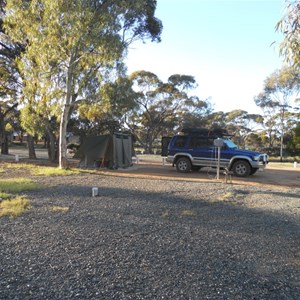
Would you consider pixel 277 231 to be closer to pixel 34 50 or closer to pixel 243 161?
pixel 243 161

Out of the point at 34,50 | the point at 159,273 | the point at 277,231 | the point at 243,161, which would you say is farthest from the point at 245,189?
the point at 34,50

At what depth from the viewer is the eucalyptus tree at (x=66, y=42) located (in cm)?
1337

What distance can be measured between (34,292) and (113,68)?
14.0 meters

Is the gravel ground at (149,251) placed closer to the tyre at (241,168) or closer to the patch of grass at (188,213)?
the patch of grass at (188,213)

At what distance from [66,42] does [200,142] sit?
801cm

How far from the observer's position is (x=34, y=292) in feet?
10.1

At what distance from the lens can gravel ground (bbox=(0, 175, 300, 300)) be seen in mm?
3238

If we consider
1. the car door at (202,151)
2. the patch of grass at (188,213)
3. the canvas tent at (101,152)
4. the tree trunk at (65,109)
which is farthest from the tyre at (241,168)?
the tree trunk at (65,109)

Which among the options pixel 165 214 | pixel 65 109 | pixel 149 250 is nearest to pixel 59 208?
pixel 165 214

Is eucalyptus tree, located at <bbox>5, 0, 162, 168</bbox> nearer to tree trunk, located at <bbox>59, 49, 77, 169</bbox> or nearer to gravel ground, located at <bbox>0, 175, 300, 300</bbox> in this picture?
tree trunk, located at <bbox>59, 49, 77, 169</bbox>

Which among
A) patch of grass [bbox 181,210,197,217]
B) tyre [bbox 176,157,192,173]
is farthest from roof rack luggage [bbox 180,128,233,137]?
patch of grass [bbox 181,210,197,217]

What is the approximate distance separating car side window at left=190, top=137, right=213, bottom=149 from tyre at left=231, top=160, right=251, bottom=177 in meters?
1.55

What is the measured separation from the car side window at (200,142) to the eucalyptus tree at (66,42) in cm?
542

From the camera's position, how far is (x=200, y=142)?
50.5ft
